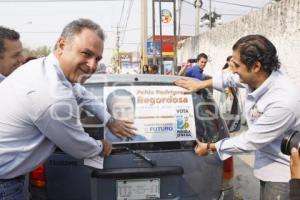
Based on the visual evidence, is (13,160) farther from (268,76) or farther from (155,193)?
(268,76)

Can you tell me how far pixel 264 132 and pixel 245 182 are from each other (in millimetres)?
3416

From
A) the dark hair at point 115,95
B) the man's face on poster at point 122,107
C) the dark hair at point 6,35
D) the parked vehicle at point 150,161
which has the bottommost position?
the parked vehicle at point 150,161

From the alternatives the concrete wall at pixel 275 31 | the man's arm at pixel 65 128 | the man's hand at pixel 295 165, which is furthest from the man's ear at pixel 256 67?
the concrete wall at pixel 275 31

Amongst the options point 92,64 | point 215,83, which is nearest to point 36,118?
point 92,64

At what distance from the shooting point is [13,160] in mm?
2234

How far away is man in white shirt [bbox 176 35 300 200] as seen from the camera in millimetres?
2547

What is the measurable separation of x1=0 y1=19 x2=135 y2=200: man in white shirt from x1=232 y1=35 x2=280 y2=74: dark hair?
957mm

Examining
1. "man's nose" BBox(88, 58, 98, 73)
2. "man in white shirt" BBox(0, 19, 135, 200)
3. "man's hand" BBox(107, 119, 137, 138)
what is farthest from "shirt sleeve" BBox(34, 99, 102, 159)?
"man's hand" BBox(107, 119, 137, 138)

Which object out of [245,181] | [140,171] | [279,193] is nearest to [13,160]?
[140,171]

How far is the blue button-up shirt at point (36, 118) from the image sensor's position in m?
2.09

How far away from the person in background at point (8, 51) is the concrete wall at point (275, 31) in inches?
270

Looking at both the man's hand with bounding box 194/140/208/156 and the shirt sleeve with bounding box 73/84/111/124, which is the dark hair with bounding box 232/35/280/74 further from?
the shirt sleeve with bounding box 73/84/111/124

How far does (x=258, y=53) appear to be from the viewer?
262 cm

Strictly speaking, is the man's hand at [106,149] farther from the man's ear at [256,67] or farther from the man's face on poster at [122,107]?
the man's ear at [256,67]
